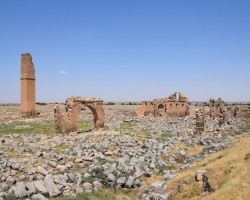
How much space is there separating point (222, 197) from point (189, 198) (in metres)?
1.65

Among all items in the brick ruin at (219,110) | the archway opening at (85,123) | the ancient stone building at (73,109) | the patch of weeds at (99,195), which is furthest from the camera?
the brick ruin at (219,110)

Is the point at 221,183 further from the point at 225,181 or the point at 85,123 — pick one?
the point at 85,123

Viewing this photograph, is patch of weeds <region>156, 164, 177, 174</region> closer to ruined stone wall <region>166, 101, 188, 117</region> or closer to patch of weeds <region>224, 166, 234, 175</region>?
patch of weeds <region>224, 166, 234, 175</region>

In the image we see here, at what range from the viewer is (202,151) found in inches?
742

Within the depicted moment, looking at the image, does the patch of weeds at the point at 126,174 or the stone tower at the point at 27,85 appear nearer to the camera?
the patch of weeds at the point at 126,174

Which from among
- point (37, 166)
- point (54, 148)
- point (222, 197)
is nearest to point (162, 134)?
point (54, 148)

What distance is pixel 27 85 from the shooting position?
39.6 metres

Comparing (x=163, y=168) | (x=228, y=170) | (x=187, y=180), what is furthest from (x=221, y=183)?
(x=163, y=168)

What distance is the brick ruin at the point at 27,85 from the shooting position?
39625mm

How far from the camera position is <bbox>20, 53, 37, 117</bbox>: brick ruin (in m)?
39.6

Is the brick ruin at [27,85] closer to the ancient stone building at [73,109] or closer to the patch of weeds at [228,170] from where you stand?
the ancient stone building at [73,109]

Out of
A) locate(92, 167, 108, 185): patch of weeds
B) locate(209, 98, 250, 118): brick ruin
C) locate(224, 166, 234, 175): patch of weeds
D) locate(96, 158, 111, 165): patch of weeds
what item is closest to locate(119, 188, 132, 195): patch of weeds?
locate(92, 167, 108, 185): patch of weeds

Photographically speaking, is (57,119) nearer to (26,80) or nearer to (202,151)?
(202,151)

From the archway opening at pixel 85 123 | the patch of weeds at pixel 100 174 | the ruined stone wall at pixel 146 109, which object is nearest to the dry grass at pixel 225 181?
the patch of weeds at pixel 100 174
